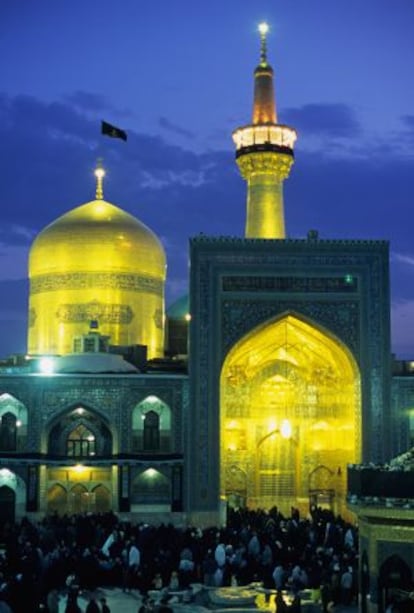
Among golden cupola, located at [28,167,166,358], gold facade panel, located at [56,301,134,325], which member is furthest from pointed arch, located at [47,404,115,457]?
gold facade panel, located at [56,301,134,325]

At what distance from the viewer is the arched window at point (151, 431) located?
2167 cm

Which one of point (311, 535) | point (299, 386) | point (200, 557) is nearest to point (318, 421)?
point (299, 386)

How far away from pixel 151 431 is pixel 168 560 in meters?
7.84

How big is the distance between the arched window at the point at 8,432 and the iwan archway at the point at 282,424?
501cm

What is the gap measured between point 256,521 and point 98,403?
453 centimetres

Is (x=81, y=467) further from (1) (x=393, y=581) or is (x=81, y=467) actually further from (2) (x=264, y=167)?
(1) (x=393, y=581)

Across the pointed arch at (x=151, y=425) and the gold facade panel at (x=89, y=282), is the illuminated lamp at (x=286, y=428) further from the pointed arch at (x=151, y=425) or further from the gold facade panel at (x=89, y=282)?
the gold facade panel at (x=89, y=282)

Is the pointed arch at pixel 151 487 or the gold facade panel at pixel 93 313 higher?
the gold facade panel at pixel 93 313

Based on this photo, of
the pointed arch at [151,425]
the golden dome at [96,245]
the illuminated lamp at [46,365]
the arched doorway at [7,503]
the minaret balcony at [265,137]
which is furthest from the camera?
the golden dome at [96,245]

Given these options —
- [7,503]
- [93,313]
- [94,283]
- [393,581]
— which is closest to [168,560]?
[393,581]

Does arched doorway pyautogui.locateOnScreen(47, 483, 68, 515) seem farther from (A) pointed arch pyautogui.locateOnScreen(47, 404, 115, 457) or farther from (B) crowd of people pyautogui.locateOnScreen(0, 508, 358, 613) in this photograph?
(B) crowd of people pyautogui.locateOnScreen(0, 508, 358, 613)

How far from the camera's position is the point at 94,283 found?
2611cm

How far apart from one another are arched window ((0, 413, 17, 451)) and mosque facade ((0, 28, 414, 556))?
3 cm

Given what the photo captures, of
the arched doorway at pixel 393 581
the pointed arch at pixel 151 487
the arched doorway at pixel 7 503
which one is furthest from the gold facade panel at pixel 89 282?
the arched doorway at pixel 393 581
